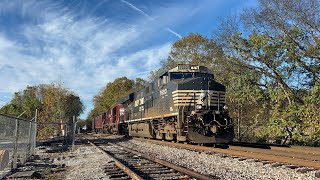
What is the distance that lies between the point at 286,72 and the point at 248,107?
491cm

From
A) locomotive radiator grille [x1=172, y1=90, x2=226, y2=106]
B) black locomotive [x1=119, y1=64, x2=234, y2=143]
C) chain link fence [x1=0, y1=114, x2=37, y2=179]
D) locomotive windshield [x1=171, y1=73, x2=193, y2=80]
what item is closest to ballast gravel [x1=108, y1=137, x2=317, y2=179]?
black locomotive [x1=119, y1=64, x2=234, y2=143]

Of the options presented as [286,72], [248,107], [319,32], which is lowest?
[248,107]

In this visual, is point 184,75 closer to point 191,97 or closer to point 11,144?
point 191,97

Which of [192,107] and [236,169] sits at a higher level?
[192,107]

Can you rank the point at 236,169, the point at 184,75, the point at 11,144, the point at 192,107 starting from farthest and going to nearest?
the point at 184,75, the point at 192,107, the point at 11,144, the point at 236,169

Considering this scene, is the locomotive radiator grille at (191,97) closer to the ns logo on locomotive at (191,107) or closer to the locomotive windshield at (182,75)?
the ns logo on locomotive at (191,107)

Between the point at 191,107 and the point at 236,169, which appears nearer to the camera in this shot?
the point at 236,169

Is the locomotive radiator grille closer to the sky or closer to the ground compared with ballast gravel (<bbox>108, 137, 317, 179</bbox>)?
closer to the sky

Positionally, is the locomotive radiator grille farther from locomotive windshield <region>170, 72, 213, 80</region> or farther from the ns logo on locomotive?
locomotive windshield <region>170, 72, 213, 80</region>

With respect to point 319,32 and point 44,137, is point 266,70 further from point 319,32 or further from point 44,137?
point 44,137

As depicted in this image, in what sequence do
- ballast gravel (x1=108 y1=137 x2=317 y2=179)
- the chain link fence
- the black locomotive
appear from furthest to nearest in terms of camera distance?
the black locomotive < the chain link fence < ballast gravel (x1=108 y1=137 x2=317 y2=179)

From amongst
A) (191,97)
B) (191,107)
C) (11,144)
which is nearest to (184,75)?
(191,97)

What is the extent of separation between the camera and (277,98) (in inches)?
698

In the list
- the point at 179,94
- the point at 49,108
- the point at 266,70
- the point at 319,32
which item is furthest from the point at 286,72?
the point at 49,108
